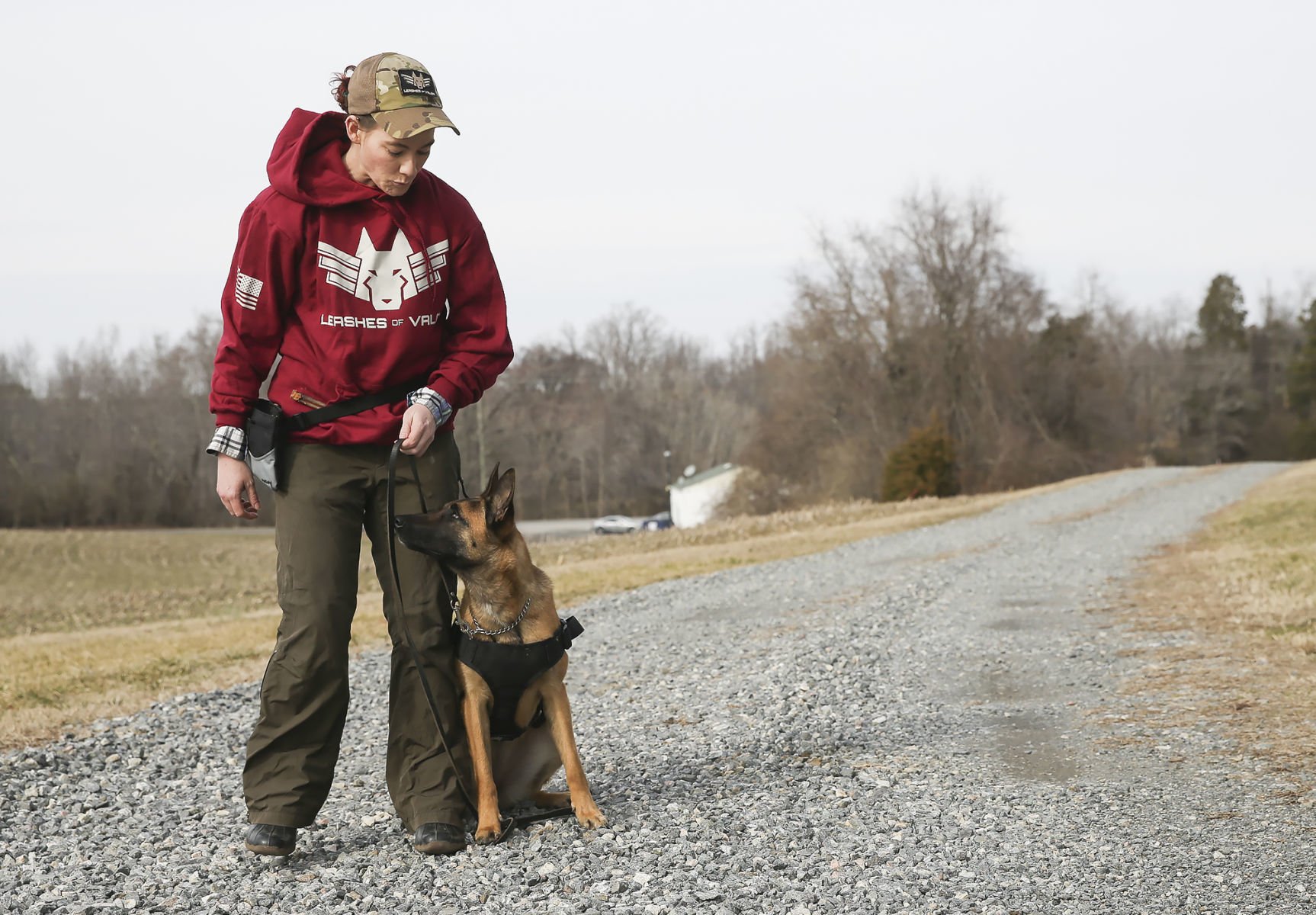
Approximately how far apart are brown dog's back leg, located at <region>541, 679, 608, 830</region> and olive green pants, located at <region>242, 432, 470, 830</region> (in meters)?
0.35

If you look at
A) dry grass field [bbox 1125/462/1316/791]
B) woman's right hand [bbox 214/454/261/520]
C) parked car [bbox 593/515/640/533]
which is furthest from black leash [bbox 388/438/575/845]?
parked car [bbox 593/515/640/533]

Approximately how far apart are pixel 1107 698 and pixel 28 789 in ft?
18.2

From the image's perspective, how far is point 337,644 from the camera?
157 inches

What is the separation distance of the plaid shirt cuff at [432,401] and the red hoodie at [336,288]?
0.03 m

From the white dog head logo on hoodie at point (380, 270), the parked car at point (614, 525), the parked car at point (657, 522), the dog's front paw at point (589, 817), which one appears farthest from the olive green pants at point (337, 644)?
the parked car at point (657, 522)

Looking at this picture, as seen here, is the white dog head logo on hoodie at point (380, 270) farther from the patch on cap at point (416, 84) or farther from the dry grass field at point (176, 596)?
the dry grass field at point (176, 596)

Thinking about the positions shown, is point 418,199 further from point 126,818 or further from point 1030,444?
point 1030,444

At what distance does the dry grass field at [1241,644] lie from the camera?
5.65m

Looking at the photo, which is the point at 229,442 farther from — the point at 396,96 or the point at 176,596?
the point at 176,596

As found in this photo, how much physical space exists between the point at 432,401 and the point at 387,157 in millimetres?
824

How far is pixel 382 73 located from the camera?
3.78m

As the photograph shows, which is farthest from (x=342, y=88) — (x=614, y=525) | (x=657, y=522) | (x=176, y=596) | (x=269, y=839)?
(x=657, y=522)

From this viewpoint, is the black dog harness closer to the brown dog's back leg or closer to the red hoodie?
the brown dog's back leg

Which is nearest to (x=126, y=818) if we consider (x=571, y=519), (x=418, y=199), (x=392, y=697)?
(x=392, y=697)
